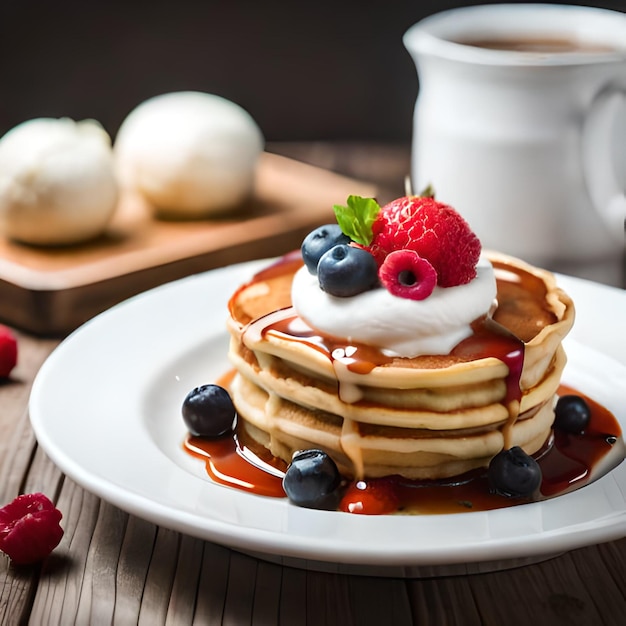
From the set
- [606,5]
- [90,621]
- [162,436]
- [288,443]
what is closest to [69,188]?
[162,436]

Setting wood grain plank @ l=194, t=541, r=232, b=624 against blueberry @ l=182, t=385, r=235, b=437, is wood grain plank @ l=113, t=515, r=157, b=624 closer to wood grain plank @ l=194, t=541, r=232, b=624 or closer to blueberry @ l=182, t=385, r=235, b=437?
wood grain plank @ l=194, t=541, r=232, b=624

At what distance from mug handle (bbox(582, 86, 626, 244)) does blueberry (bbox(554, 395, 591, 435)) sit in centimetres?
73

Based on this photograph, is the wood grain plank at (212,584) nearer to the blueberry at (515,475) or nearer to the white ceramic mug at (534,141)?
the blueberry at (515,475)

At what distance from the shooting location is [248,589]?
1.53 m

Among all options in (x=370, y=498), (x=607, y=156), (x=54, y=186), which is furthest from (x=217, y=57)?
(x=370, y=498)

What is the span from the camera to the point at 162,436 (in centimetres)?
192

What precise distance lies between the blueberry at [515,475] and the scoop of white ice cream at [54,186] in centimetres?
152

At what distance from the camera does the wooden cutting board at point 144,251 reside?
255cm

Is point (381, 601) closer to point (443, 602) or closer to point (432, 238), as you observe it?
point (443, 602)

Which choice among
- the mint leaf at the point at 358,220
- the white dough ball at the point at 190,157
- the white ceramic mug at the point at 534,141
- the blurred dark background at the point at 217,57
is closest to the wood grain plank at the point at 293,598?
the mint leaf at the point at 358,220

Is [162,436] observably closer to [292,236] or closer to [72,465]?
[72,465]

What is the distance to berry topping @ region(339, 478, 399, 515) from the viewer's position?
1661 mm

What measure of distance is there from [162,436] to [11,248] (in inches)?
43.6

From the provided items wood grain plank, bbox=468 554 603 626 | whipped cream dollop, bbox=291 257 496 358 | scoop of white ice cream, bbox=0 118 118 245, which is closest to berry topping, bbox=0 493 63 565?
whipped cream dollop, bbox=291 257 496 358
